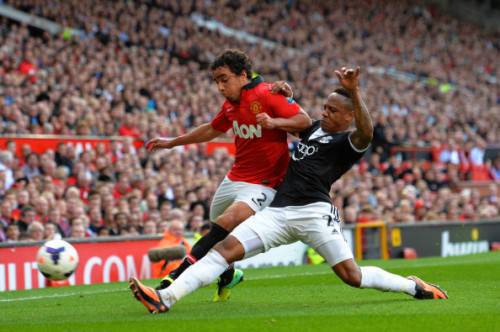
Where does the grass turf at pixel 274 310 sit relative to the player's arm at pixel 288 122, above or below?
below

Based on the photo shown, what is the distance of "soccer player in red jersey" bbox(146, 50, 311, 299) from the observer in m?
8.74

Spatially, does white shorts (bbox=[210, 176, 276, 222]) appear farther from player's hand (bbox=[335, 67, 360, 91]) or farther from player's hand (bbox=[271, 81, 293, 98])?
player's hand (bbox=[335, 67, 360, 91])

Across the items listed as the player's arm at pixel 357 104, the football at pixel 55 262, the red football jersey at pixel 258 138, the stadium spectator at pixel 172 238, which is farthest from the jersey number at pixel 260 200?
the stadium spectator at pixel 172 238

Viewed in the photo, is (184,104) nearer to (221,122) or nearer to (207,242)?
(221,122)

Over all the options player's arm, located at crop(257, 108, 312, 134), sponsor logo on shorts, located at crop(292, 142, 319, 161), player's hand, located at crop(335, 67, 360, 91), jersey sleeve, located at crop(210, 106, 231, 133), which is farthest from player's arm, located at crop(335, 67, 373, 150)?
jersey sleeve, located at crop(210, 106, 231, 133)

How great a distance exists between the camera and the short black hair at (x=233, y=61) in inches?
343

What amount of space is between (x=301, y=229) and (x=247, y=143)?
118 cm

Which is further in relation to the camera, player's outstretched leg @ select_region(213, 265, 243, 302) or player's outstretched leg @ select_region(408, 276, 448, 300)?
player's outstretched leg @ select_region(213, 265, 243, 302)

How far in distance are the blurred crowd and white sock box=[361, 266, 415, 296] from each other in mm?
7004

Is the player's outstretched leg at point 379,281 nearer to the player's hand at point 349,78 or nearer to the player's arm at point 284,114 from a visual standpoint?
the player's arm at point 284,114

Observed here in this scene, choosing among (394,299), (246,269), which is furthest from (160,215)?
(394,299)

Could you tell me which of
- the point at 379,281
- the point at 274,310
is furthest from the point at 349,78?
the point at 274,310

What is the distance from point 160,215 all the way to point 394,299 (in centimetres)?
869

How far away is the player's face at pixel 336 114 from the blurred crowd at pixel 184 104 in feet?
22.6
